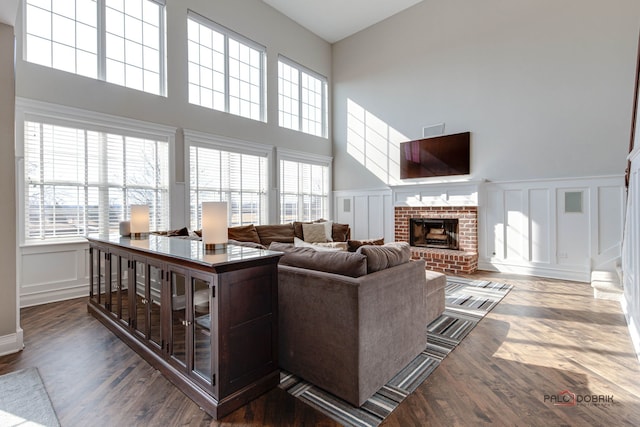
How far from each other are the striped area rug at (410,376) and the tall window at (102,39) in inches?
189

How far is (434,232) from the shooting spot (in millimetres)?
6164

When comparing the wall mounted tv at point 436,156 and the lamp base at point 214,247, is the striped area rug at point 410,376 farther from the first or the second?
the wall mounted tv at point 436,156

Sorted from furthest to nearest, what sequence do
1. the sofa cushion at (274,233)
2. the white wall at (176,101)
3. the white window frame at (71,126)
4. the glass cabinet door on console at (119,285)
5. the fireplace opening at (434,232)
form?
1. the fireplace opening at (434,232)
2. the sofa cushion at (274,233)
3. the white wall at (176,101)
4. the white window frame at (71,126)
5. the glass cabinet door on console at (119,285)

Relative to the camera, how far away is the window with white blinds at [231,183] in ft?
17.6

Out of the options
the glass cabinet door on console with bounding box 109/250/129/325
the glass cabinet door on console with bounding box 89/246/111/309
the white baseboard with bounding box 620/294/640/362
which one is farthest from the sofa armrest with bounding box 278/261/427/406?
the glass cabinet door on console with bounding box 89/246/111/309

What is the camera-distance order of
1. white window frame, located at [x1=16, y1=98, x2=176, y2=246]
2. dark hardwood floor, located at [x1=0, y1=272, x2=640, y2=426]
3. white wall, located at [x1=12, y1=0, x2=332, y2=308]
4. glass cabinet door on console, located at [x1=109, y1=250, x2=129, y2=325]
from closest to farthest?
dark hardwood floor, located at [x1=0, y1=272, x2=640, y2=426], glass cabinet door on console, located at [x1=109, y1=250, x2=129, y2=325], white window frame, located at [x1=16, y1=98, x2=176, y2=246], white wall, located at [x1=12, y1=0, x2=332, y2=308]

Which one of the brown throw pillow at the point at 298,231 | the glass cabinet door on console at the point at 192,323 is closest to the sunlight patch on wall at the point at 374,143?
the brown throw pillow at the point at 298,231

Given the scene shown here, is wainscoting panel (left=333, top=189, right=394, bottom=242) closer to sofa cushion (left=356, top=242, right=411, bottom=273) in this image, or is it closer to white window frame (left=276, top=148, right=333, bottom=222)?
white window frame (left=276, top=148, right=333, bottom=222)

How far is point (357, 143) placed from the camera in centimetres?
753

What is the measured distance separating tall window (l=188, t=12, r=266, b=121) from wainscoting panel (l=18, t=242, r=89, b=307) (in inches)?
120

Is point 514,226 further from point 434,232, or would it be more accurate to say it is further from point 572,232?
point 434,232

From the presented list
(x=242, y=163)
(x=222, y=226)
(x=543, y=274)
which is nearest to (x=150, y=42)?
(x=242, y=163)

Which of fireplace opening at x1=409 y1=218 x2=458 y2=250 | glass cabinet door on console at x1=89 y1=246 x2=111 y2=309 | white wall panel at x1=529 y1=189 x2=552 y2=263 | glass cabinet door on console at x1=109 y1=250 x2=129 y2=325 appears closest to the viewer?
glass cabinet door on console at x1=109 y1=250 x2=129 y2=325

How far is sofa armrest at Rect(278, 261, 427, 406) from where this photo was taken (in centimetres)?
178
